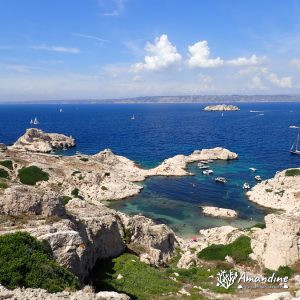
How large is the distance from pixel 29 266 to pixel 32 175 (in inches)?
2322

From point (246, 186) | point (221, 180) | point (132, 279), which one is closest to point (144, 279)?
point (132, 279)

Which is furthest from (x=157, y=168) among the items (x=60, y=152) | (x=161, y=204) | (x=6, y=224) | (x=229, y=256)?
(x=6, y=224)

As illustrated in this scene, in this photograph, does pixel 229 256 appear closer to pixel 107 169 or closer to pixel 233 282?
pixel 233 282

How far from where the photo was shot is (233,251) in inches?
1513

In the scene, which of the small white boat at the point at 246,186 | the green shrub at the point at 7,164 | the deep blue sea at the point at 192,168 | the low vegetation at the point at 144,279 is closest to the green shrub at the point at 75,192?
the deep blue sea at the point at 192,168

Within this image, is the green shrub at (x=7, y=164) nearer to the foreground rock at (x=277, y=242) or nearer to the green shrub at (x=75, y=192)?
the green shrub at (x=75, y=192)

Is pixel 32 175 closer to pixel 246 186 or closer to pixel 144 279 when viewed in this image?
pixel 246 186

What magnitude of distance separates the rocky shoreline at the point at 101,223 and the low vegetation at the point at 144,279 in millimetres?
1210

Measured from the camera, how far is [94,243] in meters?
31.5

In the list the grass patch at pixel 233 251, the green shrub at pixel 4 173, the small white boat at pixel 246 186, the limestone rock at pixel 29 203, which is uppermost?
the limestone rock at pixel 29 203

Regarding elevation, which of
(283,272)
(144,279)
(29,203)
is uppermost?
(29,203)

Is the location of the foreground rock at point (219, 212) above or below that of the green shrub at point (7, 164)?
below

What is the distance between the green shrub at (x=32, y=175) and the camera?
241 feet

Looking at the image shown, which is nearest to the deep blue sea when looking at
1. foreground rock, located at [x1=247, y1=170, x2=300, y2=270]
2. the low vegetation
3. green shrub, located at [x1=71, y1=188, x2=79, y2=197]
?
green shrub, located at [x1=71, y1=188, x2=79, y2=197]
